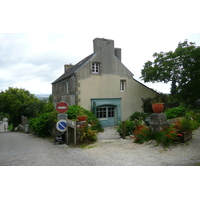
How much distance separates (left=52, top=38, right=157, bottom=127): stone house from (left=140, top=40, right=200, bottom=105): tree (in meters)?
1.84

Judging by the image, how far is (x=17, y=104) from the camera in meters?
23.7

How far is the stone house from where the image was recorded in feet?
40.9

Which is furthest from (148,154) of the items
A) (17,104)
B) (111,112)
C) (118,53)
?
(17,104)

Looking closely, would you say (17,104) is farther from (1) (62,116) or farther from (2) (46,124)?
(1) (62,116)

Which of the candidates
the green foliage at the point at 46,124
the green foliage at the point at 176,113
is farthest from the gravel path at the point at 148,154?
the green foliage at the point at 176,113

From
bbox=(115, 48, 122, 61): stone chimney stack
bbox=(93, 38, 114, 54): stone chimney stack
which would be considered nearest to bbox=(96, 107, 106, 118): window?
bbox=(93, 38, 114, 54): stone chimney stack

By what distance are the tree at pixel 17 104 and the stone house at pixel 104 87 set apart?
980 centimetres

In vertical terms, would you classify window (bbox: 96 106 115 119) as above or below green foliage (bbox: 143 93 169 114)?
below

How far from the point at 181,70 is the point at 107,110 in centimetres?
660

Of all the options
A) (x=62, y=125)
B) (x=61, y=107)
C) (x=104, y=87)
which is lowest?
(x=62, y=125)

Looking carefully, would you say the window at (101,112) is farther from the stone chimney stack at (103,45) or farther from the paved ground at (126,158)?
the paved ground at (126,158)

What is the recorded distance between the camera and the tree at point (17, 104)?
23141mm

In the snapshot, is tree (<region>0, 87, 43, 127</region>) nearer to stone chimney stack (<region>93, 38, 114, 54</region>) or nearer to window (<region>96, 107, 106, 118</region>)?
window (<region>96, 107, 106, 118</region>)

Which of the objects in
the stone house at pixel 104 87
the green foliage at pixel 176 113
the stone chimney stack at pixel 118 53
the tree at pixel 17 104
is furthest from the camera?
the tree at pixel 17 104
